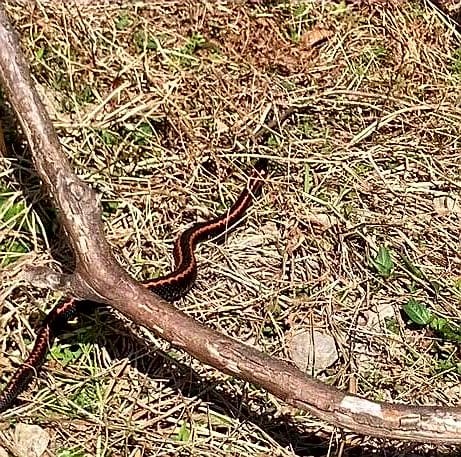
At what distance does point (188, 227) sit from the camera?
15.3 feet

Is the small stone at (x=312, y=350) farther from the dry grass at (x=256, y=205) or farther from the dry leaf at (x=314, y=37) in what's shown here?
the dry leaf at (x=314, y=37)

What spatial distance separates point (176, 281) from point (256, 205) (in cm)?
75

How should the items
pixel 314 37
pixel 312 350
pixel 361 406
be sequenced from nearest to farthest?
1. pixel 361 406
2. pixel 312 350
3. pixel 314 37

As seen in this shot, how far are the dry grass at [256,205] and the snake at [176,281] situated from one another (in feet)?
0.22

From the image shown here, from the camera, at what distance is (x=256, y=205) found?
4.80m

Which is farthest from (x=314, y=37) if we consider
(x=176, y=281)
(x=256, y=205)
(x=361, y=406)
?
(x=361, y=406)

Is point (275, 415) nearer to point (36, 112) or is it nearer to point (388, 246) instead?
point (388, 246)

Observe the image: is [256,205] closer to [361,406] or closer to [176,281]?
[176,281]

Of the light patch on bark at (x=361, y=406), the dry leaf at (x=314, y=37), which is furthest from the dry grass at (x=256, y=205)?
the light patch on bark at (x=361, y=406)

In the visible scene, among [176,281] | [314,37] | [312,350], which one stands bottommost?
[312,350]

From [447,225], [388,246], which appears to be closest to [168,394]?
[388,246]

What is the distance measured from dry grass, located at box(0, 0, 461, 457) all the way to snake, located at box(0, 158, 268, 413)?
0.07 metres

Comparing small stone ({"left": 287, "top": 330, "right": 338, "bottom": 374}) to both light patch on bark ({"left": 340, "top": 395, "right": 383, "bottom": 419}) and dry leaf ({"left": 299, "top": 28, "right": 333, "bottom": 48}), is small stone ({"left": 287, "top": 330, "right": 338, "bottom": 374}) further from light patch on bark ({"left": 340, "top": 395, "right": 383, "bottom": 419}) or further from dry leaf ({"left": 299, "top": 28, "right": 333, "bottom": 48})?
dry leaf ({"left": 299, "top": 28, "right": 333, "bottom": 48})

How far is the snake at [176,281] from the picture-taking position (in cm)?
383
